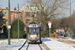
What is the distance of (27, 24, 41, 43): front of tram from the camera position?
23.6m

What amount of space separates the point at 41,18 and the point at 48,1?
5190mm

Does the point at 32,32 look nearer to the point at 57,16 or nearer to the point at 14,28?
the point at 14,28

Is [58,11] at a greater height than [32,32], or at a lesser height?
greater

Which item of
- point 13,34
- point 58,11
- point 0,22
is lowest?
point 13,34

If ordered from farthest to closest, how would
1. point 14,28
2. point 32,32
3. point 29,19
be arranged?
point 29,19 → point 14,28 → point 32,32

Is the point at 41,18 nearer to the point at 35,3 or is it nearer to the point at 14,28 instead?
the point at 35,3

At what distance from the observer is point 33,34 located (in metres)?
23.6

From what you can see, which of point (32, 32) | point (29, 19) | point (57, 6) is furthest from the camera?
point (29, 19)

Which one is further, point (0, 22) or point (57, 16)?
point (57, 16)

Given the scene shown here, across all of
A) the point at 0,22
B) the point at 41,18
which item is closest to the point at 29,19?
the point at 41,18

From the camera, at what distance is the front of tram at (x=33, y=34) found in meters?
23.6

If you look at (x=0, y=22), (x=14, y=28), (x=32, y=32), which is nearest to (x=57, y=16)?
(x=14, y=28)

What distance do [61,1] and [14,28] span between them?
1452 cm

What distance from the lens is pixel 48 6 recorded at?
43.8 meters
